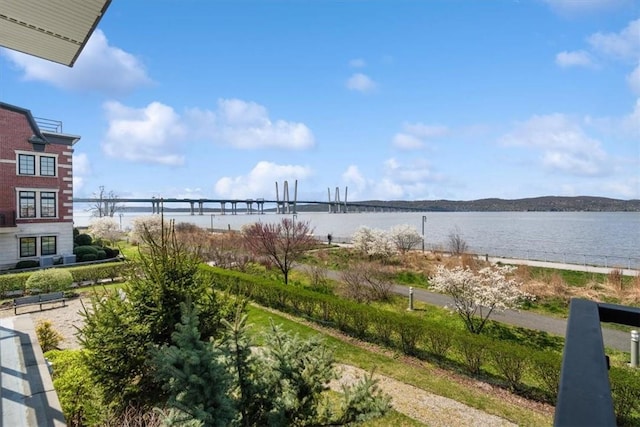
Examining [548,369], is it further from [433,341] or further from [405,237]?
[405,237]

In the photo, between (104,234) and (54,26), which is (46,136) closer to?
(104,234)

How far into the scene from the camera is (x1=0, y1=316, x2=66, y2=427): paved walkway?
4.48 m

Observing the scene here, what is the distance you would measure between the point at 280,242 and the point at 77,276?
11.5m

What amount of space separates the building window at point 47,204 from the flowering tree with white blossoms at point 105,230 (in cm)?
1379

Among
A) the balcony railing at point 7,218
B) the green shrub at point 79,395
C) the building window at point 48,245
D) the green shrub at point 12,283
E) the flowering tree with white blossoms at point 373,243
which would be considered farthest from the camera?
the flowering tree with white blossoms at point 373,243

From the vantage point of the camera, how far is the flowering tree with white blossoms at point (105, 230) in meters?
38.5

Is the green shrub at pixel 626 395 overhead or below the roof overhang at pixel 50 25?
below

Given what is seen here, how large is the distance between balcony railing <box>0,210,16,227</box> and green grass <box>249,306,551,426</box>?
72.3 ft

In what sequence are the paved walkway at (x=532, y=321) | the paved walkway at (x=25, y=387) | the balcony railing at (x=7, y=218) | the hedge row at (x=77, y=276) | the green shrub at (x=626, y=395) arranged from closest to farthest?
the paved walkway at (x=25, y=387) < the green shrub at (x=626, y=395) < the paved walkway at (x=532, y=321) < the hedge row at (x=77, y=276) < the balcony railing at (x=7, y=218)

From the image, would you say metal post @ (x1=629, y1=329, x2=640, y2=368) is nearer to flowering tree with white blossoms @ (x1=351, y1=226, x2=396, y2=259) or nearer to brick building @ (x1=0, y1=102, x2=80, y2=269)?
flowering tree with white blossoms @ (x1=351, y1=226, x2=396, y2=259)

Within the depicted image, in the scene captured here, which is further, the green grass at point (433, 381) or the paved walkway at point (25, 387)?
the green grass at point (433, 381)

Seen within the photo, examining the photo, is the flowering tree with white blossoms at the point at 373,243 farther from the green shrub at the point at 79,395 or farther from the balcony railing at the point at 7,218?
the balcony railing at the point at 7,218

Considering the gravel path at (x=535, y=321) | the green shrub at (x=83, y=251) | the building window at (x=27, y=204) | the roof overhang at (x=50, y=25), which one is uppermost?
the roof overhang at (x=50, y=25)

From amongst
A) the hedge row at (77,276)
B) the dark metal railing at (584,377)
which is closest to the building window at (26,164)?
the hedge row at (77,276)
